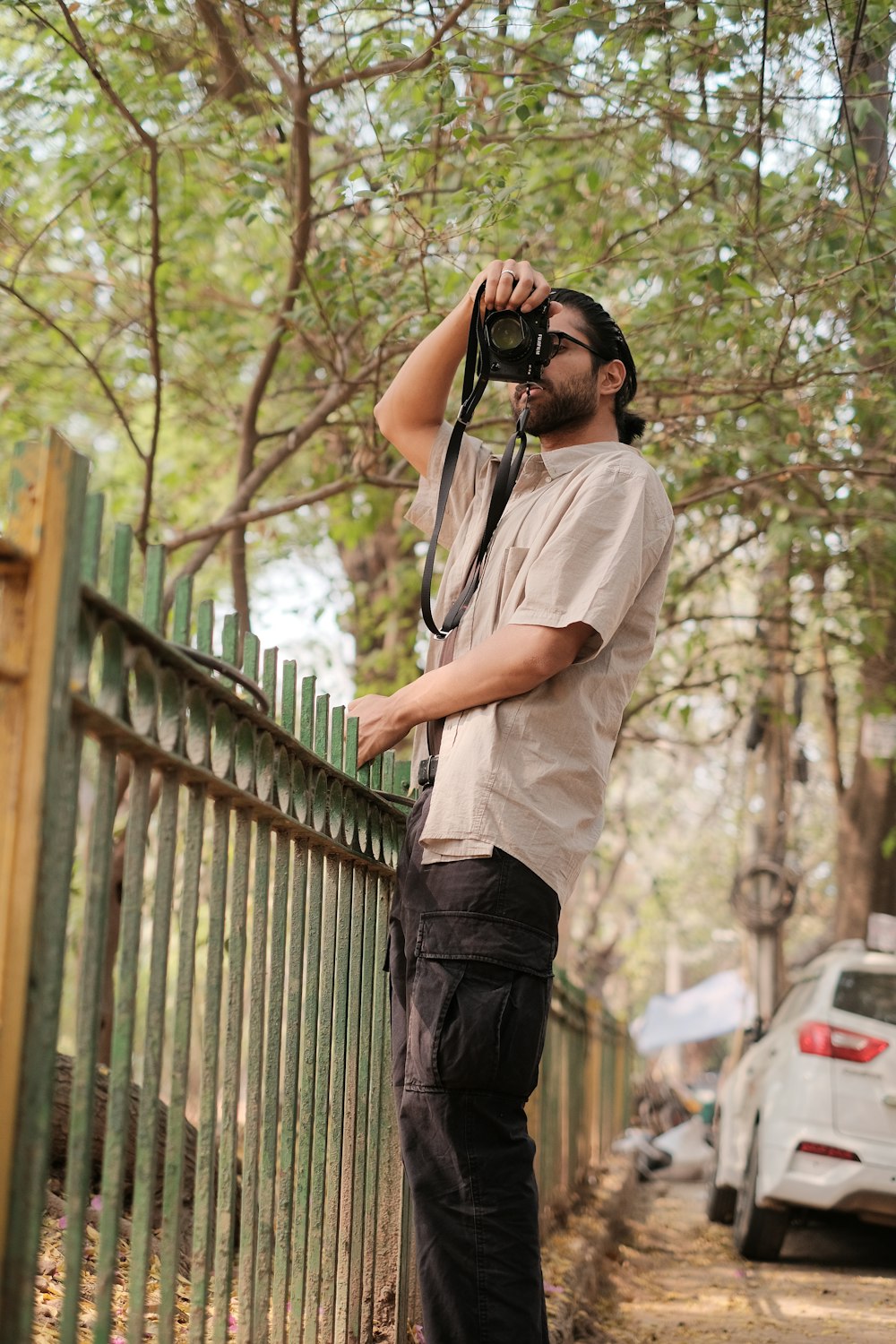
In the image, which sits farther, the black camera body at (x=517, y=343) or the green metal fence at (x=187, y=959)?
the black camera body at (x=517, y=343)

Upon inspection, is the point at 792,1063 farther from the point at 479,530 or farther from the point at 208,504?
the point at 208,504

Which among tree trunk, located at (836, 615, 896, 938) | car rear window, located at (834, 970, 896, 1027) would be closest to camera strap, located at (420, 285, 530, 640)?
car rear window, located at (834, 970, 896, 1027)

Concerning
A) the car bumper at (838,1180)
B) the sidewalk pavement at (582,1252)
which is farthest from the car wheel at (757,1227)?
the sidewalk pavement at (582,1252)

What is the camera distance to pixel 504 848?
2.38 m

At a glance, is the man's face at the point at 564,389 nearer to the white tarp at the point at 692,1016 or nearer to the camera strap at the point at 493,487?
the camera strap at the point at 493,487

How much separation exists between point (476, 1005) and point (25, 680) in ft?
3.39

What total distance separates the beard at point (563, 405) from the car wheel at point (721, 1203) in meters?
6.76

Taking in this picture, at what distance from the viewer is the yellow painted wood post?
1598mm

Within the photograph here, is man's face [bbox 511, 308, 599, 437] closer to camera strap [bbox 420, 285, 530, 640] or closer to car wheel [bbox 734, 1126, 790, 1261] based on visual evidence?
camera strap [bbox 420, 285, 530, 640]

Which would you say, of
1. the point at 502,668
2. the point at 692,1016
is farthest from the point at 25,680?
the point at 692,1016

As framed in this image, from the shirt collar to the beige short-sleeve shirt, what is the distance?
86 mm

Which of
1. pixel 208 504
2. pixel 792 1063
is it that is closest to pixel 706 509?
pixel 792 1063

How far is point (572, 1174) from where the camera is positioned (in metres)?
7.71

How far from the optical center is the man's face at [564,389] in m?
2.88
